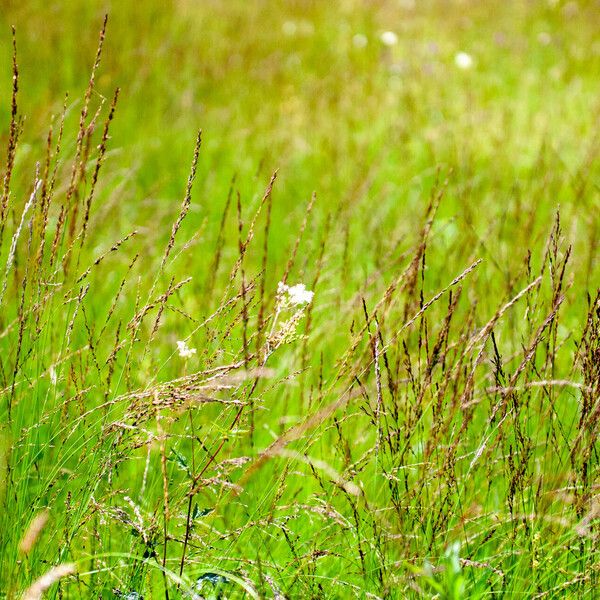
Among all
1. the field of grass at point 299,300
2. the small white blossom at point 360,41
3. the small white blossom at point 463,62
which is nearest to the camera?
the field of grass at point 299,300

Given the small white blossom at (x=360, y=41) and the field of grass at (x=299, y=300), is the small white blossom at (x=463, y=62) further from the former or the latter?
the small white blossom at (x=360, y=41)

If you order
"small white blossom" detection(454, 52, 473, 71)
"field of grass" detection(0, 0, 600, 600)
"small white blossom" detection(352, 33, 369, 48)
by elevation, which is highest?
"small white blossom" detection(352, 33, 369, 48)

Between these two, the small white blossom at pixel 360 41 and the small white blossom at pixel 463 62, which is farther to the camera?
the small white blossom at pixel 360 41

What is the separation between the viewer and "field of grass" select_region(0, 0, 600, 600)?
56.0 inches

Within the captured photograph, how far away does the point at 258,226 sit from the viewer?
360 cm

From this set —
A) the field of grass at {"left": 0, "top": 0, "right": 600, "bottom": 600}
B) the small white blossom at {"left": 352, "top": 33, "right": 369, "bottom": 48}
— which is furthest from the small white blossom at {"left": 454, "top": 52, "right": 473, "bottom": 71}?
the small white blossom at {"left": 352, "top": 33, "right": 369, "bottom": 48}

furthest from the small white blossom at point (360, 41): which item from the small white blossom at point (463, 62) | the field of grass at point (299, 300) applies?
the small white blossom at point (463, 62)

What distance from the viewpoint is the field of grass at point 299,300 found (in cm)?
142

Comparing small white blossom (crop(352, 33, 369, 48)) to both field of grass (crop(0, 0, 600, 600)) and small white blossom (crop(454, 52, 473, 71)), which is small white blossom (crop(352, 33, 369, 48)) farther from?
small white blossom (crop(454, 52, 473, 71))

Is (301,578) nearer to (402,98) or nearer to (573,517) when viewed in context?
(573,517)

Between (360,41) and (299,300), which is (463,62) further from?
(299,300)

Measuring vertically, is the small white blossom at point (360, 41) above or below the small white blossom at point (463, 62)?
above

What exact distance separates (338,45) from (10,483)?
6230 millimetres

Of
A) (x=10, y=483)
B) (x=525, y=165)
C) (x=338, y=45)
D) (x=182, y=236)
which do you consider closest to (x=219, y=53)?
(x=338, y=45)
